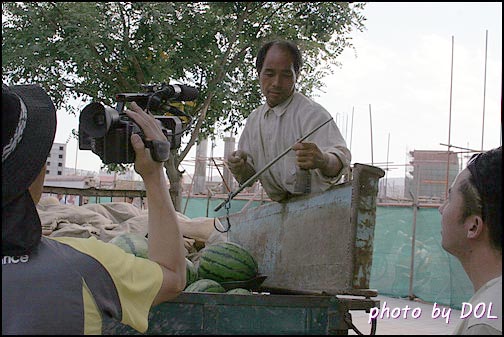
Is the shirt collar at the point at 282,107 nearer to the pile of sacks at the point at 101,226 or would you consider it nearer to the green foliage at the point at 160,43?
the pile of sacks at the point at 101,226

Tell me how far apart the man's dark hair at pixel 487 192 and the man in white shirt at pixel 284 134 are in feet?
4.45

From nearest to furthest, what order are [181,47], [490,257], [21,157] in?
[21,157], [490,257], [181,47]

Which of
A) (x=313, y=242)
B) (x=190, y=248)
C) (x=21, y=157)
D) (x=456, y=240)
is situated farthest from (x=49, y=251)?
(x=190, y=248)

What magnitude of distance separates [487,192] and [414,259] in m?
10.3

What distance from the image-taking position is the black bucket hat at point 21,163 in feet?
4.52

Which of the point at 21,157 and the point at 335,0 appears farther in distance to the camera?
the point at 335,0

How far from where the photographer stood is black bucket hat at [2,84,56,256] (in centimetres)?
138

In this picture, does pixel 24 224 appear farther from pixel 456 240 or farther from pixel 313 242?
pixel 313 242

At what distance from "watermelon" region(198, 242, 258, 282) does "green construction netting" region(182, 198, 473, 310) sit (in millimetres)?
7859

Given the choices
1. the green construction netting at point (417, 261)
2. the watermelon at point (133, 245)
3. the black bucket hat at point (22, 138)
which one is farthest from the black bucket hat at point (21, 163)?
the green construction netting at point (417, 261)

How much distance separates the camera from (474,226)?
1838 millimetres

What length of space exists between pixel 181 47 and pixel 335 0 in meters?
2.73

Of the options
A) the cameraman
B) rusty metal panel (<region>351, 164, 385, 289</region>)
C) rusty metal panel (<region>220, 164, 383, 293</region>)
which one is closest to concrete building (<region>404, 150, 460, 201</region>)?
rusty metal panel (<region>220, 164, 383, 293</region>)

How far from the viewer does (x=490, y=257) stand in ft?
5.98
